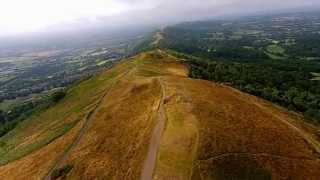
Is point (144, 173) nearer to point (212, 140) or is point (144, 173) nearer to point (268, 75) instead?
point (212, 140)

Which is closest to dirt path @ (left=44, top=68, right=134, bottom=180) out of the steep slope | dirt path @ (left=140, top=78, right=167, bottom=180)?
the steep slope

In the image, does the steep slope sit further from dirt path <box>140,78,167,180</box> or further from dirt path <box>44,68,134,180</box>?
dirt path <box>44,68,134,180</box>

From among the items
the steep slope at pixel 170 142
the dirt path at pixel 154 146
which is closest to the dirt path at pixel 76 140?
the steep slope at pixel 170 142

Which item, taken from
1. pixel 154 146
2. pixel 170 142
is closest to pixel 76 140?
pixel 154 146

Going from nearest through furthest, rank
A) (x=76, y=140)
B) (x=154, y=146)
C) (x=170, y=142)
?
(x=170, y=142)
(x=154, y=146)
(x=76, y=140)

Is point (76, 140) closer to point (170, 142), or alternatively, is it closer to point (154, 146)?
point (154, 146)

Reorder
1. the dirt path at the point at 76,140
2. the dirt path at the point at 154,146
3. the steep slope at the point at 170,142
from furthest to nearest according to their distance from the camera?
the dirt path at the point at 76,140 < the steep slope at the point at 170,142 < the dirt path at the point at 154,146

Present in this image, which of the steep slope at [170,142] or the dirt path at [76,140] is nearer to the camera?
the steep slope at [170,142]

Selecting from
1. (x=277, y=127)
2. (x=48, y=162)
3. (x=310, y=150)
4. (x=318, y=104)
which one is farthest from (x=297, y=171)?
(x=318, y=104)

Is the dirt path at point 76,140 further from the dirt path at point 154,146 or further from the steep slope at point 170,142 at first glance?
the dirt path at point 154,146
